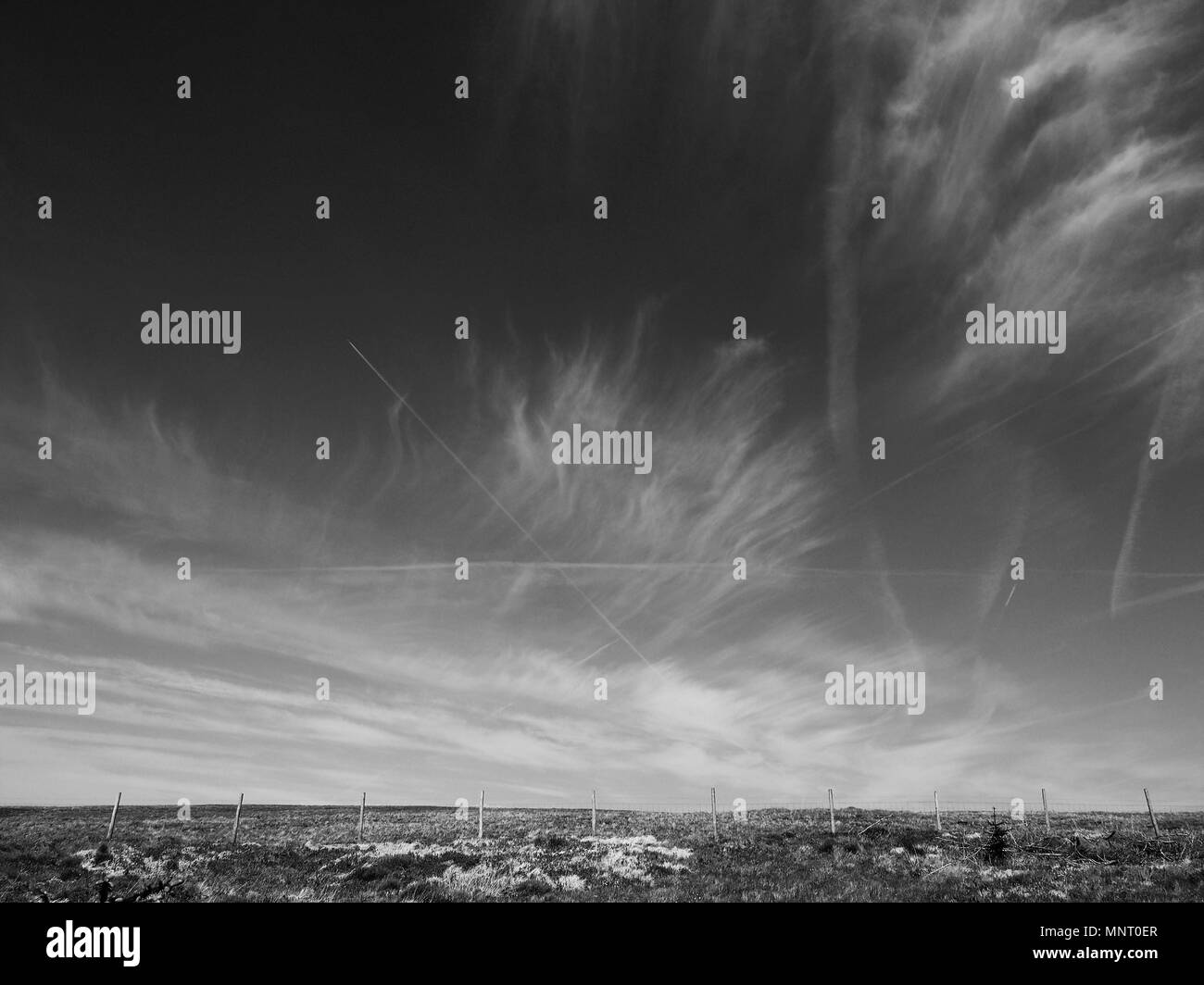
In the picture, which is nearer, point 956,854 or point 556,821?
point 956,854
